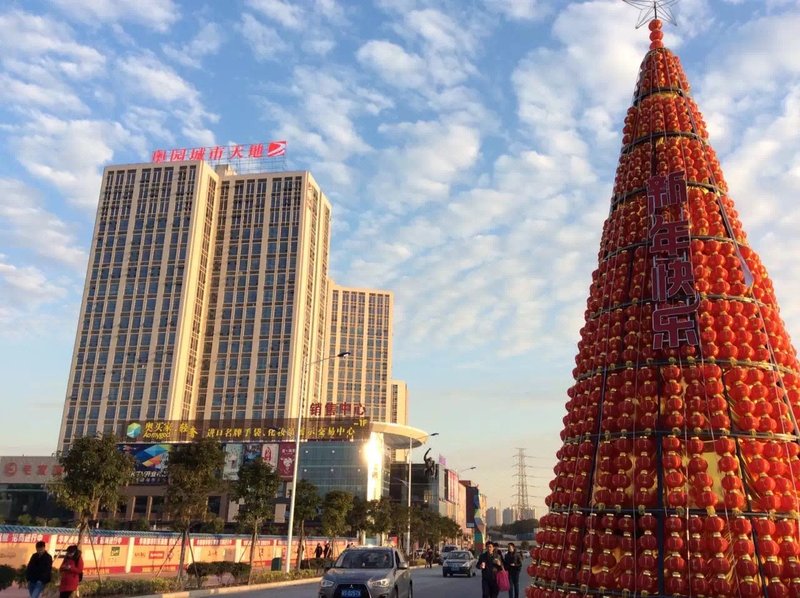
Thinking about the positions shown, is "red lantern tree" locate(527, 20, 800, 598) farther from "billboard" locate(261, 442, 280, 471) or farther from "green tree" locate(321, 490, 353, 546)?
"billboard" locate(261, 442, 280, 471)

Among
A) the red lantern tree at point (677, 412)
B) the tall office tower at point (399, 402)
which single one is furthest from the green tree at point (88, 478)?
the tall office tower at point (399, 402)

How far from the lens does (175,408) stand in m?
87.0

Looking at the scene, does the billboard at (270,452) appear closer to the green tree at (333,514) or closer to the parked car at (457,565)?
the green tree at (333,514)

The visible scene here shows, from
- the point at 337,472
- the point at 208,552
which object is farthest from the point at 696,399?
the point at 337,472

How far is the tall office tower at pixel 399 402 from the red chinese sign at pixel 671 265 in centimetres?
13724

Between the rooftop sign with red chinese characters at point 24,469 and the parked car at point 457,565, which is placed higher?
the rooftop sign with red chinese characters at point 24,469

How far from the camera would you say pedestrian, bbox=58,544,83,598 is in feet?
37.3

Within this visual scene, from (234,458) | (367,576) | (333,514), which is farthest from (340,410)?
(367,576)

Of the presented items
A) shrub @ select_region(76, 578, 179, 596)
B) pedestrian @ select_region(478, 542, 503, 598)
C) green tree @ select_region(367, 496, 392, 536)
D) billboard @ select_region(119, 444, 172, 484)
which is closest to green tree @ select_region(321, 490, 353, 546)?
green tree @ select_region(367, 496, 392, 536)

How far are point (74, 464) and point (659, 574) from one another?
54.4 ft

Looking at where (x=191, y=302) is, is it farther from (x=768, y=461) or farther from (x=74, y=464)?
(x=768, y=461)

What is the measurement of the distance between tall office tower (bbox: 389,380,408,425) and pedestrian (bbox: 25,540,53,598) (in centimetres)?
13358

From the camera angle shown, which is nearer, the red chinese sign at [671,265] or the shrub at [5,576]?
the red chinese sign at [671,265]

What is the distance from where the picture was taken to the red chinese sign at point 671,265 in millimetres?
8688
